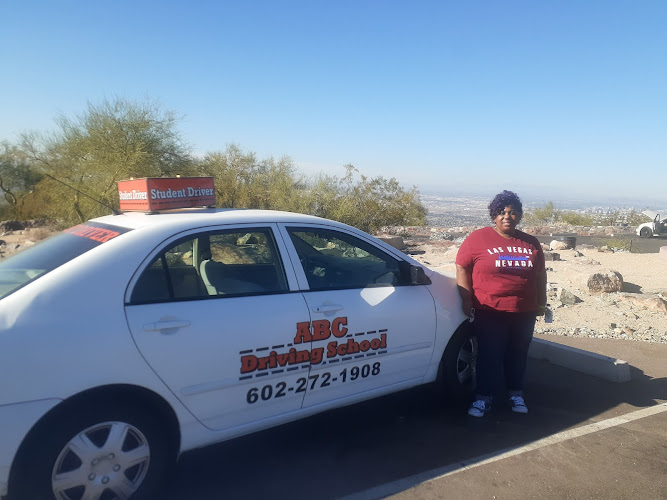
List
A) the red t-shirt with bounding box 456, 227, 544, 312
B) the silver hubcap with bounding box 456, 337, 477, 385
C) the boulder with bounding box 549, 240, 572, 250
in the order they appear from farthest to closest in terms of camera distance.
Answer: the boulder with bounding box 549, 240, 572, 250, the silver hubcap with bounding box 456, 337, 477, 385, the red t-shirt with bounding box 456, 227, 544, 312

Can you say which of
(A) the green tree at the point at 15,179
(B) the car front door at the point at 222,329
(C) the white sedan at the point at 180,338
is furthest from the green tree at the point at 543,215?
(B) the car front door at the point at 222,329

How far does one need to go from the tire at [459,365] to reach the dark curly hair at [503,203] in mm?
935

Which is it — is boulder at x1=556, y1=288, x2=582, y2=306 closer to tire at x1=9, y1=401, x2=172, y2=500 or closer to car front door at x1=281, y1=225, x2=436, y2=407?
car front door at x1=281, y1=225, x2=436, y2=407

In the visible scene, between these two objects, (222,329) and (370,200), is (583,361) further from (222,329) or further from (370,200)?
(370,200)

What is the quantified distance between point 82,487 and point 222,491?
2.69 ft

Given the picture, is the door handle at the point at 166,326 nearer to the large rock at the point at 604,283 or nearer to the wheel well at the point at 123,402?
the wheel well at the point at 123,402

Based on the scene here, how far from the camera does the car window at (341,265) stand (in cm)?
356

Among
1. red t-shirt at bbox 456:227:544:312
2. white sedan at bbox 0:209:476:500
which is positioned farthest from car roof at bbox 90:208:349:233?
red t-shirt at bbox 456:227:544:312

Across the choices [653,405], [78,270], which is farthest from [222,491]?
[653,405]

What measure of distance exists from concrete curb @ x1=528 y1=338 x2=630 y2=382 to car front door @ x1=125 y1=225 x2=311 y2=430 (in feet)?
11.0

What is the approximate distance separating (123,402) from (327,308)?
132 cm

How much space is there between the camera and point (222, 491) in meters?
3.07

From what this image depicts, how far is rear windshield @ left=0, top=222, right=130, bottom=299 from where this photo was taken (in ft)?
8.87

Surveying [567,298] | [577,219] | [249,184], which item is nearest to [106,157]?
[249,184]
